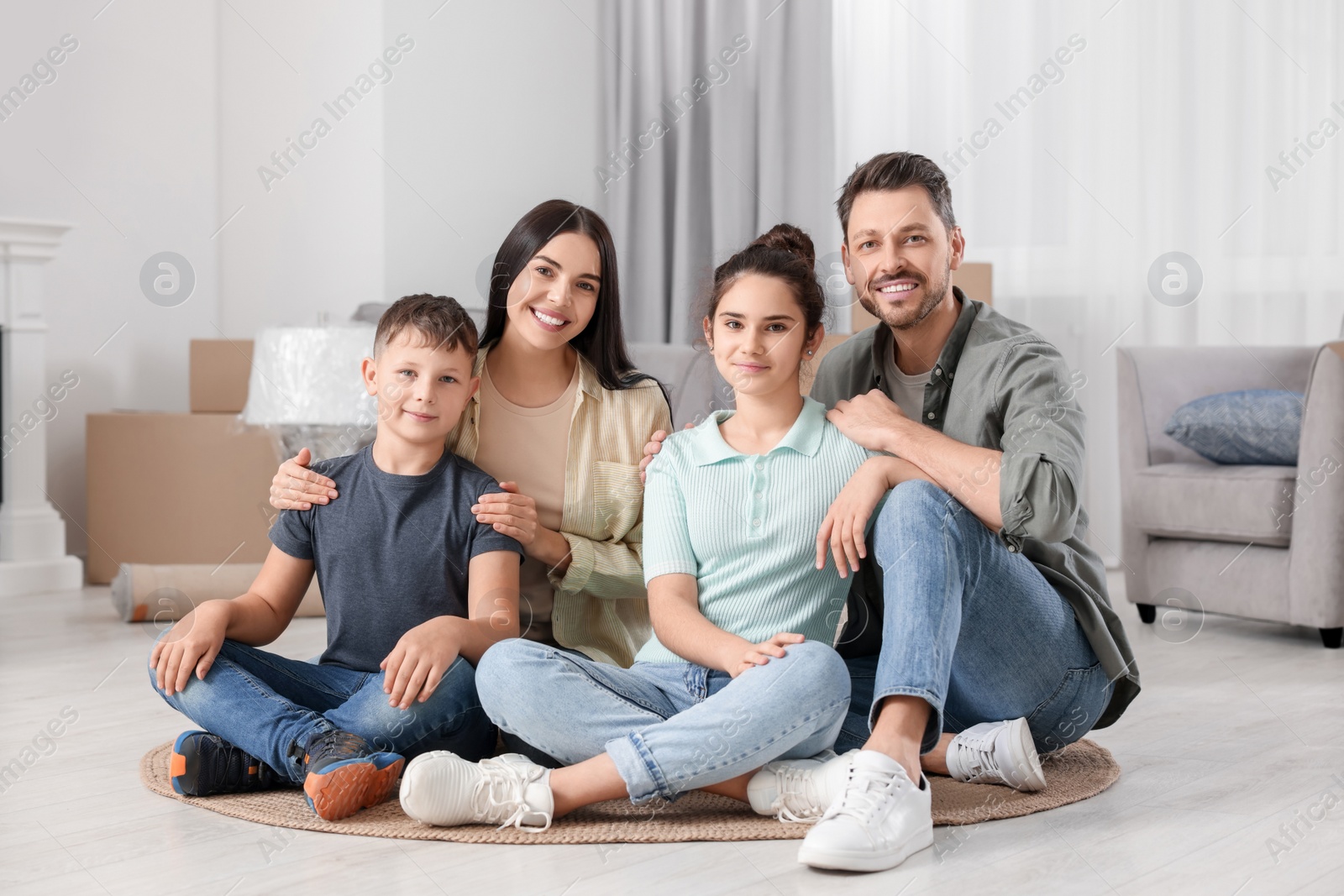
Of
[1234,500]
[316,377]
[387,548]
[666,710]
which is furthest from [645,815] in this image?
[1234,500]

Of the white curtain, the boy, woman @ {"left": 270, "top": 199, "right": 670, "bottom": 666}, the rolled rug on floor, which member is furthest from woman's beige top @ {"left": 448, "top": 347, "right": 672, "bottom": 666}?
the white curtain

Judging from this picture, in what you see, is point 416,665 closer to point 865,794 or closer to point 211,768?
point 211,768

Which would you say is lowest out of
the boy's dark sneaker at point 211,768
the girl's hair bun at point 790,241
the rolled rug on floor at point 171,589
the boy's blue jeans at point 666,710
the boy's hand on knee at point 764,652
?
the rolled rug on floor at point 171,589

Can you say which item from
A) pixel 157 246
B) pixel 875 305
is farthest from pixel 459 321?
pixel 157 246

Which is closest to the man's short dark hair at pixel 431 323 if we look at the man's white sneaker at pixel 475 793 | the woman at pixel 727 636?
the woman at pixel 727 636

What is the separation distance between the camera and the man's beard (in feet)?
5.01

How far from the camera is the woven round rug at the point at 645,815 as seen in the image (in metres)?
1.28

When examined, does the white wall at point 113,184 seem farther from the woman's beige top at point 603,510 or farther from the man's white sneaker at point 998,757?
the man's white sneaker at point 998,757

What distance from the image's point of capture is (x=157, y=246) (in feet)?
12.7

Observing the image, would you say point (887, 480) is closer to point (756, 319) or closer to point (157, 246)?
point (756, 319)

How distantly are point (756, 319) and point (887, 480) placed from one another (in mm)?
221

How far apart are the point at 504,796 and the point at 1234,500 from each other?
1.85 m

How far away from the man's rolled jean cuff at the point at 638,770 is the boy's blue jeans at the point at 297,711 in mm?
247

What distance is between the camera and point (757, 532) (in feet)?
4.61
